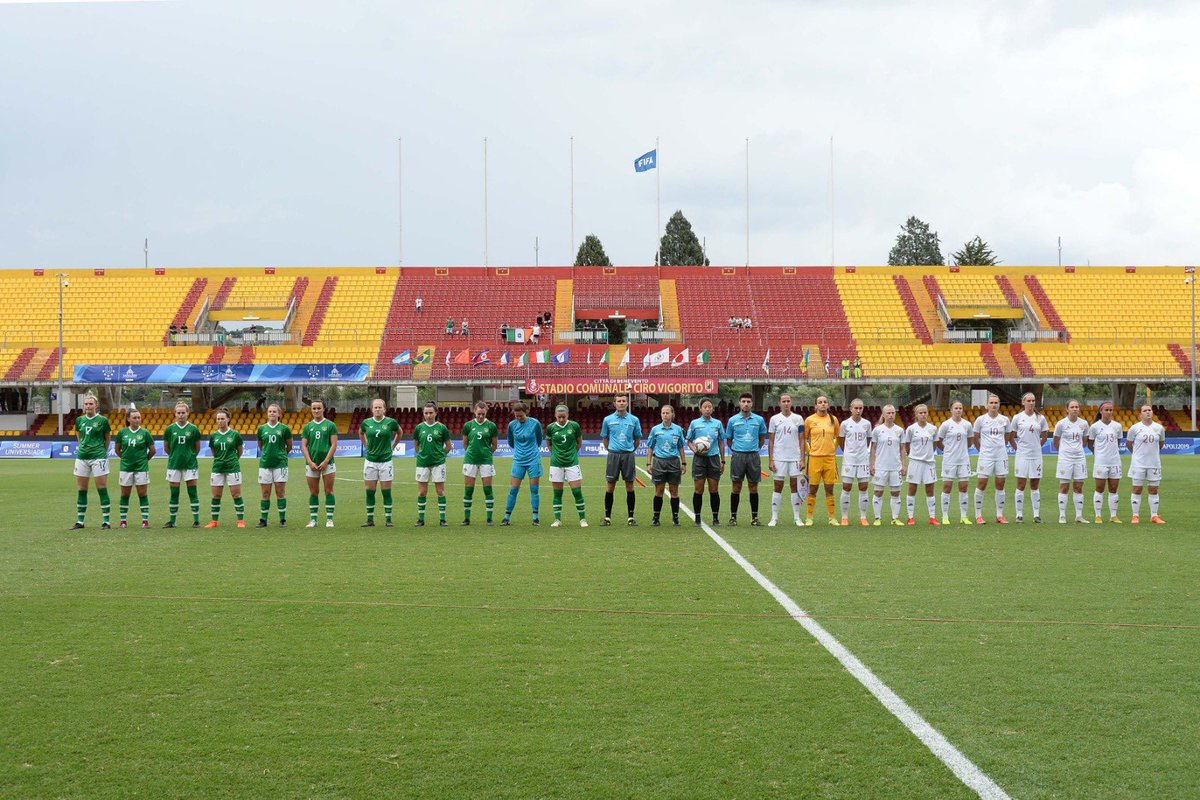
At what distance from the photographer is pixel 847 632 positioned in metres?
7.22

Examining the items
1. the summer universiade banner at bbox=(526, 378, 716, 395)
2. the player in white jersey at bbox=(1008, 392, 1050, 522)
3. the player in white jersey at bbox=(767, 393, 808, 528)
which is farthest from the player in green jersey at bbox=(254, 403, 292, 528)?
the summer universiade banner at bbox=(526, 378, 716, 395)

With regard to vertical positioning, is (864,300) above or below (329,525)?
above

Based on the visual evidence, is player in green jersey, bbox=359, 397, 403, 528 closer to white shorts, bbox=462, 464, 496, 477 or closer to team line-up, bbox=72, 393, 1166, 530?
team line-up, bbox=72, 393, 1166, 530

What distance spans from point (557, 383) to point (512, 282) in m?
11.9

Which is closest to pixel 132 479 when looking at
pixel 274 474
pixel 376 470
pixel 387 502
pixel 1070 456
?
pixel 274 474

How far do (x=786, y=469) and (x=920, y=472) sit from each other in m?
1.99

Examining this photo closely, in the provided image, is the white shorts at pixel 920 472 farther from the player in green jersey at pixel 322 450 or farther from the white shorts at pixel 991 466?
the player in green jersey at pixel 322 450

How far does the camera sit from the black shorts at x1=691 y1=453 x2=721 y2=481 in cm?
1402

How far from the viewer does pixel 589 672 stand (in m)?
6.21

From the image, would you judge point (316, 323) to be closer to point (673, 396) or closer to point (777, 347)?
point (673, 396)

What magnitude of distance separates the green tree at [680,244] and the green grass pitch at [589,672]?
70.6 meters

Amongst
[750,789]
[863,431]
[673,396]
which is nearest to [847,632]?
[750,789]

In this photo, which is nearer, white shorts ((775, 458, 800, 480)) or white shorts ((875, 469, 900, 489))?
white shorts ((775, 458, 800, 480))

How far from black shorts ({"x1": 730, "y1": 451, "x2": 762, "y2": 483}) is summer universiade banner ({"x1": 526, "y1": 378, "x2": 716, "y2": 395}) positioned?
29.3 meters
